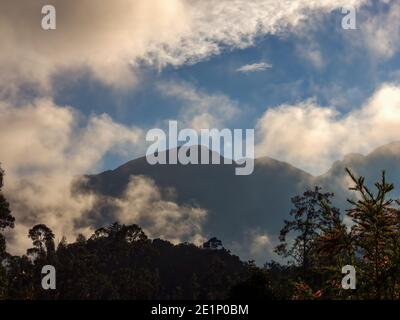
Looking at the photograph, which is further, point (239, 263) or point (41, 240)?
point (239, 263)

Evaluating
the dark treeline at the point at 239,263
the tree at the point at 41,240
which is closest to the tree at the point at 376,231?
the dark treeline at the point at 239,263

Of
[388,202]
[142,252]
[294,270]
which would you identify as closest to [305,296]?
[388,202]

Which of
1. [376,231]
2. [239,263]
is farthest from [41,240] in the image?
[376,231]

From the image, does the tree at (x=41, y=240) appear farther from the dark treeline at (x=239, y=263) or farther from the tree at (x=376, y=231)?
the tree at (x=376, y=231)

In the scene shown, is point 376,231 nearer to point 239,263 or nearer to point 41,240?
point 41,240

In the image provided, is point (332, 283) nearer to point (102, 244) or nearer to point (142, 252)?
point (142, 252)

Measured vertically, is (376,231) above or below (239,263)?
above

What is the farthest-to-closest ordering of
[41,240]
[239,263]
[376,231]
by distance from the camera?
[239,263], [41,240], [376,231]

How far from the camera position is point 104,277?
303 feet

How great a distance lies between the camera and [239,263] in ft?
417

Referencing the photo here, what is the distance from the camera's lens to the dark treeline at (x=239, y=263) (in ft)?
28.8

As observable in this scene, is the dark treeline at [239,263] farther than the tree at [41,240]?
No
